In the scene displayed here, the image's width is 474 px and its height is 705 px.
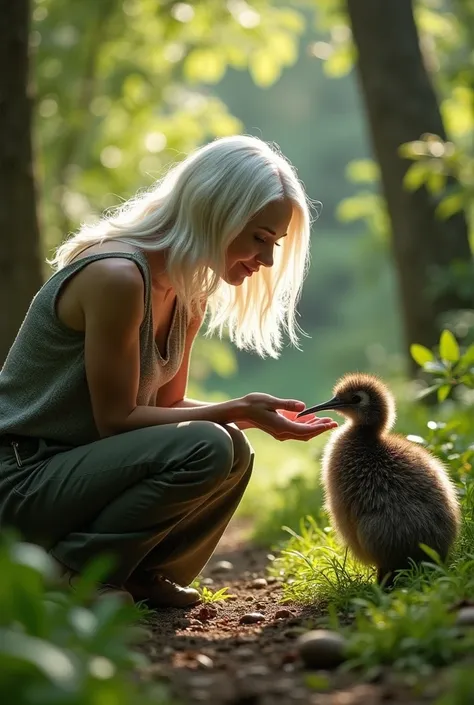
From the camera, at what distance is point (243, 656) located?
294 cm

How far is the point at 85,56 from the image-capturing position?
393 inches

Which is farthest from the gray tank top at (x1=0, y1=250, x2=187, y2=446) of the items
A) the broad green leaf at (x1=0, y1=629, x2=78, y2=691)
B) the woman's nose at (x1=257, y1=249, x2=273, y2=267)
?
the broad green leaf at (x1=0, y1=629, x2=78, y2=691)

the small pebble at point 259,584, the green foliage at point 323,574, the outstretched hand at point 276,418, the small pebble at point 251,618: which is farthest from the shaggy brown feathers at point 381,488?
the small pebble at point 259,584

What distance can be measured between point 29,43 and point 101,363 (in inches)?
136

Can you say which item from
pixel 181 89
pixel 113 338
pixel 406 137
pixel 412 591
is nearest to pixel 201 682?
pixel 412 591

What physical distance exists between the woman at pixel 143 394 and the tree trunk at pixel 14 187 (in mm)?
2017

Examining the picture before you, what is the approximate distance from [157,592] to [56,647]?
1816 millimetres

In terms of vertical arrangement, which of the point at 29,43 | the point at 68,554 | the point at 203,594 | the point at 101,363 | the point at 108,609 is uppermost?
the point at 29,43

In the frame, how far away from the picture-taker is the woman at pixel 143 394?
3.58 meters

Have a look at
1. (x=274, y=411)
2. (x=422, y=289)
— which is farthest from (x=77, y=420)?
(x=422, y=289)

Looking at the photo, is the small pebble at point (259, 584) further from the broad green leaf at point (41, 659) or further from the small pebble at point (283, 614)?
the broad green leaf at point (41, 659)

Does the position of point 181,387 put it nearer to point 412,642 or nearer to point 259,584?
point 259,584

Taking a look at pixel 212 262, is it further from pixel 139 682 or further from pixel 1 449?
pixel 139 682

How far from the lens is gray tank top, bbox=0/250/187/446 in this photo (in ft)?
12.2
